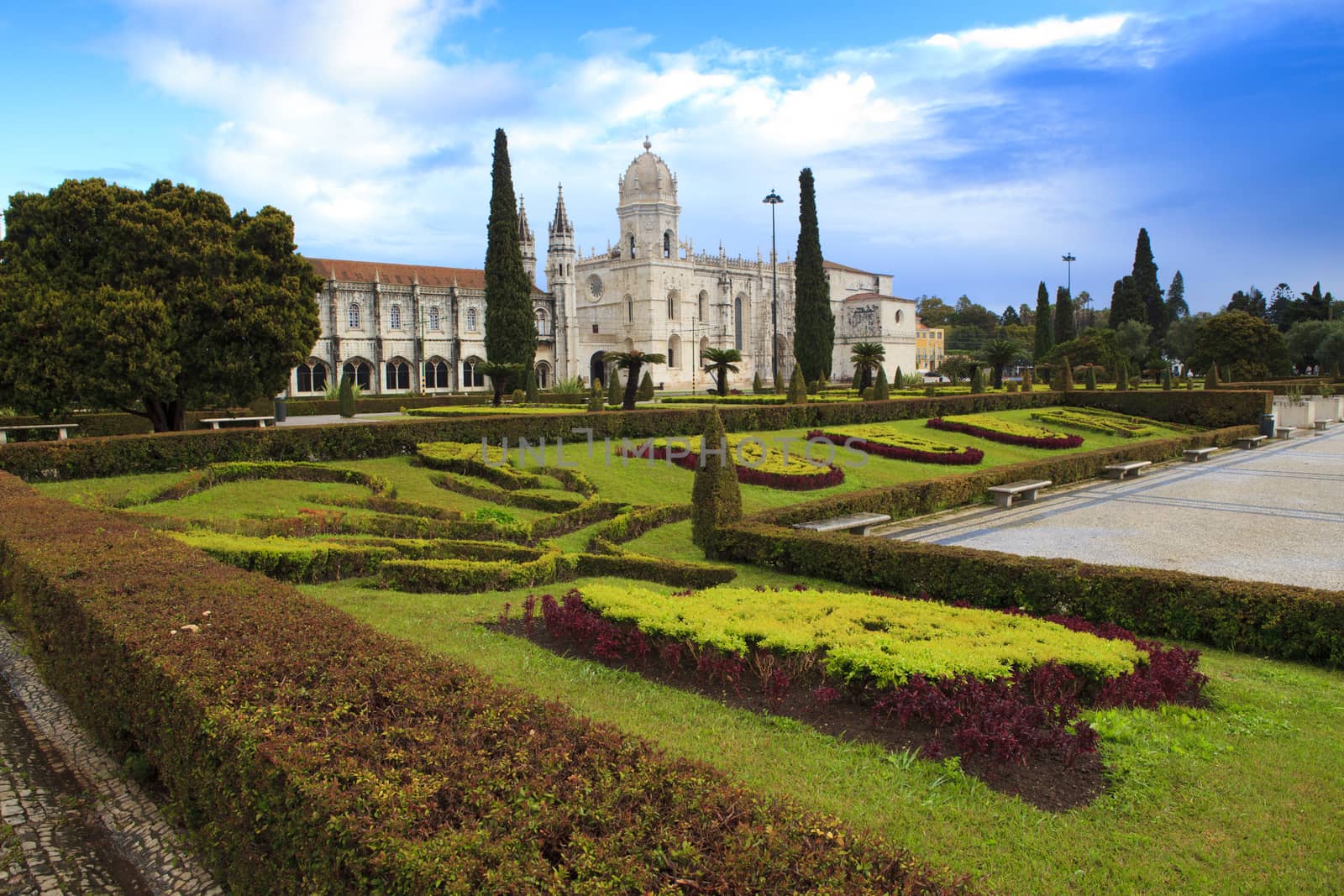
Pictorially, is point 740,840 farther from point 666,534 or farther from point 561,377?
point 561,377

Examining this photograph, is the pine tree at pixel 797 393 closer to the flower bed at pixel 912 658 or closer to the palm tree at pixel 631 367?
the palm tree at pixel 631 367

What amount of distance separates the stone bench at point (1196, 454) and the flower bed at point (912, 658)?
58.4 feet

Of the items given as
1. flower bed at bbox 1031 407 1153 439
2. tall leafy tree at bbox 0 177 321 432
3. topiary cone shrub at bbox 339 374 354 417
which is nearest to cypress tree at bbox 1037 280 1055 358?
flower bed at bbox 1031 407 1153 439

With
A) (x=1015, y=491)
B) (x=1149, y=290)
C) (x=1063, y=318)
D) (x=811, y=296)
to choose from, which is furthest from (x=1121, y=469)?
(x=1149, y=290)

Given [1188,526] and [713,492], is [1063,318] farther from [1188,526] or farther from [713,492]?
[713,492]

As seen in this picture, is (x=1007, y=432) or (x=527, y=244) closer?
(x=1007, y=432)

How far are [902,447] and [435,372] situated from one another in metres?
38.9

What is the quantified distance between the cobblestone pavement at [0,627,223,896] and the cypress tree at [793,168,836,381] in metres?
40.2

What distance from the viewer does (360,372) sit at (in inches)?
1951

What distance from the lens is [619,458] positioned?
16.5 meters

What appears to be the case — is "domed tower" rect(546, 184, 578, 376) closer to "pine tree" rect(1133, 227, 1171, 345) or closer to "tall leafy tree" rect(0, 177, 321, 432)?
"tall leafy tree" rect(0, 177, 321, 432)

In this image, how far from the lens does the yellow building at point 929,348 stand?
98188 millimetres

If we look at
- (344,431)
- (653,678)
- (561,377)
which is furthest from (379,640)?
(561,377)

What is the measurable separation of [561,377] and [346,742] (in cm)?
5391
